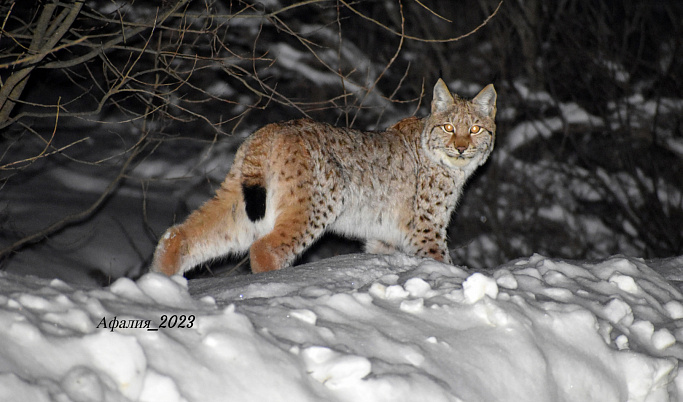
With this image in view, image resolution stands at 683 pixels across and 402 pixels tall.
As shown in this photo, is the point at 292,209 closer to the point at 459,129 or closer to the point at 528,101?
the point at 459,129

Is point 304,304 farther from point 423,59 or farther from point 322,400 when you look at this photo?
point 423,59

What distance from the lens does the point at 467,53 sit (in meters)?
10.9

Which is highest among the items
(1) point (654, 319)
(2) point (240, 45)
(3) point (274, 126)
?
(2) point (240, 45)

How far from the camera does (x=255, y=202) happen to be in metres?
4.46

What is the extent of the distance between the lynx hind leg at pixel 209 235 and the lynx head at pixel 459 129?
172cm

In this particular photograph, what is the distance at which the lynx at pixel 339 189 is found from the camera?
14.9 ft

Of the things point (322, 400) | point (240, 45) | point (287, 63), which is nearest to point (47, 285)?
point (322, 400)

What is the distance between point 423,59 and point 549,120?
7.34ft

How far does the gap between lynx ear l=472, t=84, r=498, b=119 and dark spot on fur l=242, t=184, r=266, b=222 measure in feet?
6.93

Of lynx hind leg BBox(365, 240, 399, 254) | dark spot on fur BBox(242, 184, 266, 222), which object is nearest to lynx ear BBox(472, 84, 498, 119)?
lynx hind leg BBox(365, 240, 399, 254)

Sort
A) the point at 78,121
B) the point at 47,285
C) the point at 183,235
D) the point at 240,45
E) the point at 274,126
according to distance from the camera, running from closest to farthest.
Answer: the point at 47,285
the point at 183,235
the point at 274,126
the point at 78,121
the point at 240,45

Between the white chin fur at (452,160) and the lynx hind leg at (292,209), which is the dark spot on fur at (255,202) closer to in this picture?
the lynx hind leg at (292,209)

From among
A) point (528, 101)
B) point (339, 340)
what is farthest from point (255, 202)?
point (528, 101)

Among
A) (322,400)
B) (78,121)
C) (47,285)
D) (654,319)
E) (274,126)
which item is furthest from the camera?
(78,121)
